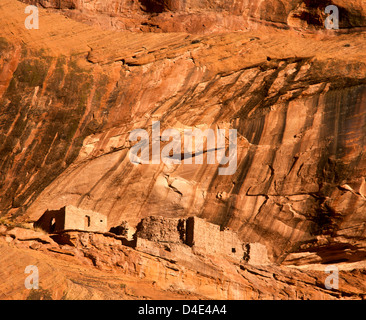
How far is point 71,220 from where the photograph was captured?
85.4 ft

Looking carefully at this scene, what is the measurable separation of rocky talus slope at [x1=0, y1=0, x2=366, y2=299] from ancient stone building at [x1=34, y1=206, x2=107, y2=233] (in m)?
1.94

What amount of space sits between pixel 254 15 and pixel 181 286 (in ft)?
49.4

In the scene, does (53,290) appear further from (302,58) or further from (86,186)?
(302,58)

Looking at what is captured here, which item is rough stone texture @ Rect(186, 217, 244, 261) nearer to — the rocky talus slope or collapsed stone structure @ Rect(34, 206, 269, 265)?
collapsed stone structure @ Rect(34, 206, 269, 265)

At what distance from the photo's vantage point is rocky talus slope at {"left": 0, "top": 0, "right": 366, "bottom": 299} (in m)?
30.2

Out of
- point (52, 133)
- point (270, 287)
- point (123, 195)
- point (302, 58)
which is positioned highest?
point (302, 58)

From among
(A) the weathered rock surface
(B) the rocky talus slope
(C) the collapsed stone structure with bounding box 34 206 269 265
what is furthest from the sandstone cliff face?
(A) the weathered rock surface

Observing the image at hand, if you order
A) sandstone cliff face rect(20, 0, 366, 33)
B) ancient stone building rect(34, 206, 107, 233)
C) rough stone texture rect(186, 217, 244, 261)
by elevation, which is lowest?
rough stone texture rect(186, 217, 244, 261)

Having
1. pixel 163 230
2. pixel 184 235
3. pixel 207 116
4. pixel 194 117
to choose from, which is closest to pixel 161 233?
pixel 163 230

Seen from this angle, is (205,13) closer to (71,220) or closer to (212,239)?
(212,239)

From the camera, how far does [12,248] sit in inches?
926

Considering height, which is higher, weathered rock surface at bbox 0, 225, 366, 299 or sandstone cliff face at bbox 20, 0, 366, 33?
sandstone cliff face at bbox 20, 0, 366, 33

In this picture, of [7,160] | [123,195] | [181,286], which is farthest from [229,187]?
[7,160]

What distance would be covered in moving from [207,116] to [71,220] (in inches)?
360
